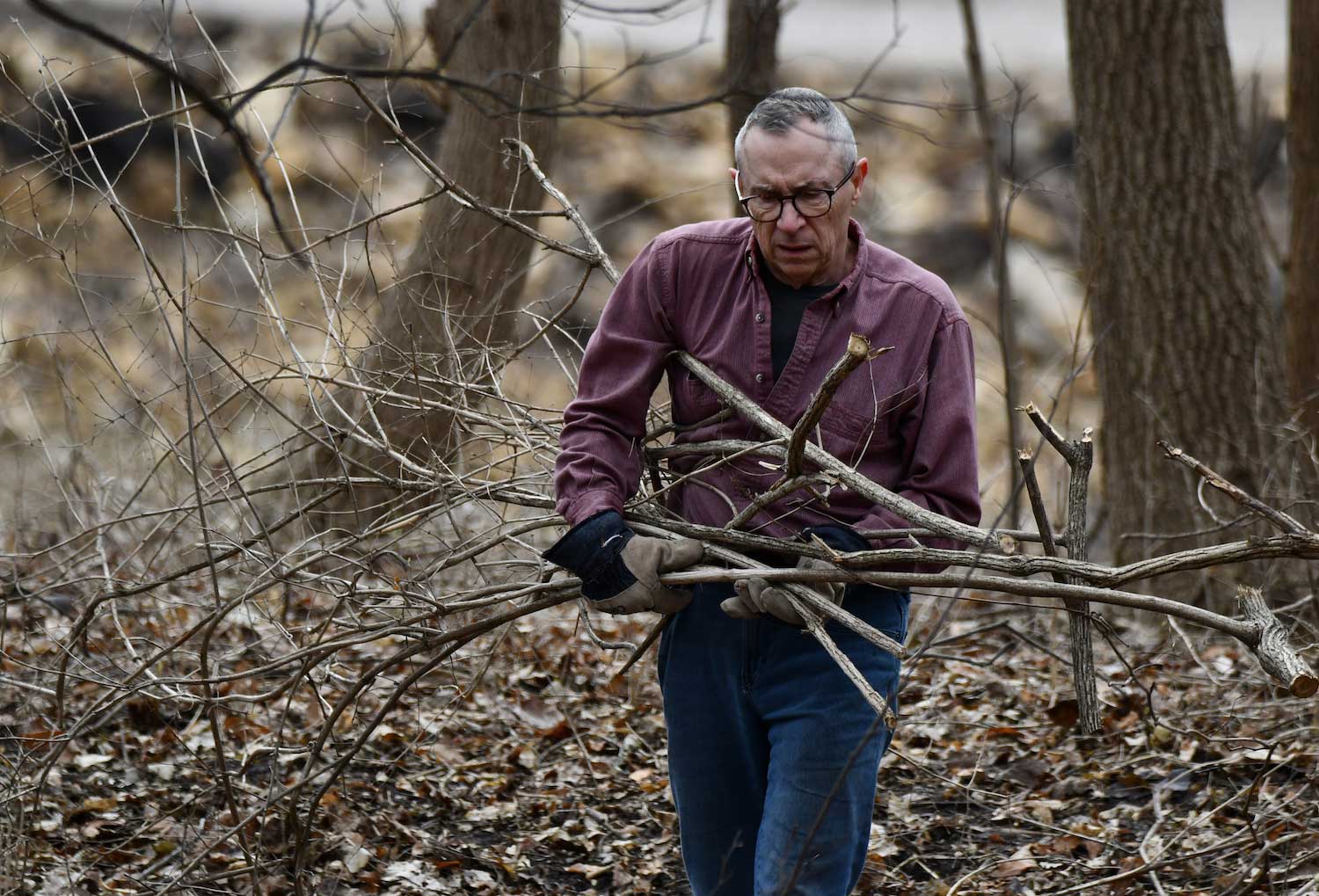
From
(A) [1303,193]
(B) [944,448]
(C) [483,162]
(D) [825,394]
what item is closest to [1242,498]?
(B) [944,448]

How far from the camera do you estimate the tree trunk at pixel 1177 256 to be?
587 centimetres

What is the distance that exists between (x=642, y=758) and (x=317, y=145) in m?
12.0

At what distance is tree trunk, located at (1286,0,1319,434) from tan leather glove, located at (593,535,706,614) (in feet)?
16.3

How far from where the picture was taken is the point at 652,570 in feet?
9.02

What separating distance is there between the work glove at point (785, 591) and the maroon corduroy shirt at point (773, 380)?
41mm

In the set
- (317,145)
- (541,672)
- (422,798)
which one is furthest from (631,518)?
(317,145)

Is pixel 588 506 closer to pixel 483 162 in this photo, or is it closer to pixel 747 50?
pixel 483 162

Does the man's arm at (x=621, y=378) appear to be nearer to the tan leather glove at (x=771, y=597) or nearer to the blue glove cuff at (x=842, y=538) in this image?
the tan leather glove at (x=771, y=597)

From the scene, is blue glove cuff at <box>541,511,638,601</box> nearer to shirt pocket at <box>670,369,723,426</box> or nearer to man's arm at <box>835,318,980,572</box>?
shirt pocket at <box>670,369,723,426</box>

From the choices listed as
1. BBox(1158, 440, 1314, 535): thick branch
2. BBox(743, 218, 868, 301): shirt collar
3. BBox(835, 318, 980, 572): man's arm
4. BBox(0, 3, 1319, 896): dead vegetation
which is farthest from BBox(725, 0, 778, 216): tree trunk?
BBox(1158, 440, 1314, 535): thick branch

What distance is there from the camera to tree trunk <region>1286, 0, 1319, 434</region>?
675cm

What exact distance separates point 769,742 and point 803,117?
1.35 metres

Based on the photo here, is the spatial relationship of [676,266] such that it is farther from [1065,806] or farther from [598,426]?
[1065,806]

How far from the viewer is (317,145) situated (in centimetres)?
1519
